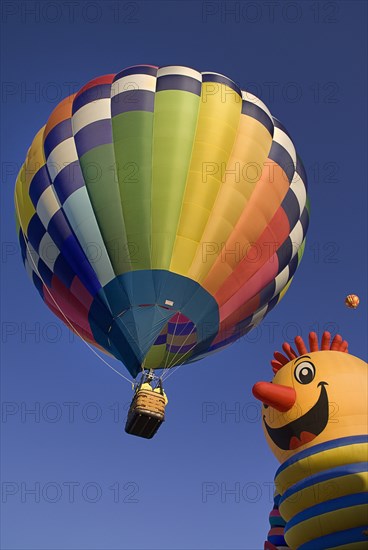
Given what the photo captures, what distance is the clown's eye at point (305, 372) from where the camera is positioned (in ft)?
29.1

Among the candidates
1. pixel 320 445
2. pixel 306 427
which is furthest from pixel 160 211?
pixel 320 445

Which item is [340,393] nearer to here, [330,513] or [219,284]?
[330,513]

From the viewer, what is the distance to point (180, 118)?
12023 mm

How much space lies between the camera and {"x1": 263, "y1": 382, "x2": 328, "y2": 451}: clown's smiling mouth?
8500 mm

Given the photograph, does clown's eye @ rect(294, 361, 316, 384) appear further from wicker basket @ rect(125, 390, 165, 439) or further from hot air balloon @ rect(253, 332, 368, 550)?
wicker basket @ rect(125, 390, 165, 439)

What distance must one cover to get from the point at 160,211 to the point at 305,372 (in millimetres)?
3888

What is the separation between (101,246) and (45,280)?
175 cm

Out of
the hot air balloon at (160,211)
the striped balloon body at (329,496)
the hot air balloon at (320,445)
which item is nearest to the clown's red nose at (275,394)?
the hot air balloon at (320,445)

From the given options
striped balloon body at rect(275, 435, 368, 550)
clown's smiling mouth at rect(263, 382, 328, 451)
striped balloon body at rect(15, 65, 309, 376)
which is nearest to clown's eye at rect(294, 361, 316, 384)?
clown's smiling mouth at rect(263, 382, 328, 451)

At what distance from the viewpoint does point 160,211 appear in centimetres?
1147

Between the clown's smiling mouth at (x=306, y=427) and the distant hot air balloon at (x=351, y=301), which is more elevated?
the distant hot air balloon at (x=351, y=301)

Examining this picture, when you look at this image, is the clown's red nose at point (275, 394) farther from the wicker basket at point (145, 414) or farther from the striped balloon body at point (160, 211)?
the striped balloon body at point (160, 211)

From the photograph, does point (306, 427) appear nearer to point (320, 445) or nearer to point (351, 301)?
point (320, 445)

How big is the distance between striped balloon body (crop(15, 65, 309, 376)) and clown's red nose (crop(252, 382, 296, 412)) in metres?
2.99
